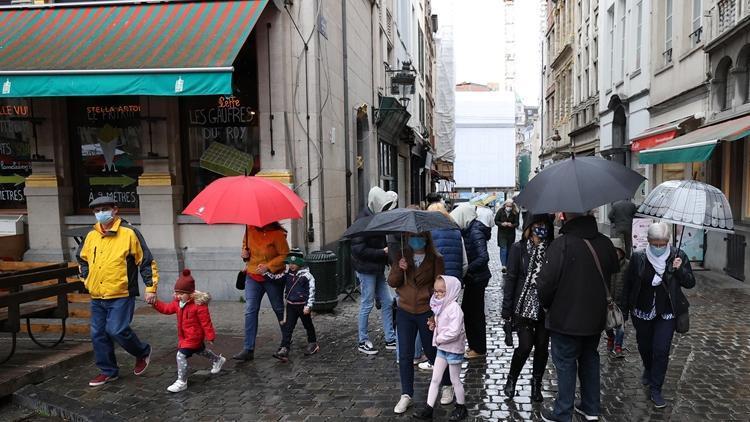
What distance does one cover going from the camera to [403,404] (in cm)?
446

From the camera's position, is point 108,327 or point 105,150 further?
point 105,150

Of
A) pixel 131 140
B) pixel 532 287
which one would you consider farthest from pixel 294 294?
pixel 131 140

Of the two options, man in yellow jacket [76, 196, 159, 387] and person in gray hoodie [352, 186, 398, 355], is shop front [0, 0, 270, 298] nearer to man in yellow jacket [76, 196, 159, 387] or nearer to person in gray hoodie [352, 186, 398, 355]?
man in yellow jacket [76, 196, 159, 387]

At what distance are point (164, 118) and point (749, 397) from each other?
8499 millimetres

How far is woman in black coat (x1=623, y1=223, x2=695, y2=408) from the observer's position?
438 centimetres

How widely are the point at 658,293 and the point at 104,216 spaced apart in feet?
16.9

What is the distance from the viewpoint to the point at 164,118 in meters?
8.62

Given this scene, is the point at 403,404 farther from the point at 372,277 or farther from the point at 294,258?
the point at 294,258

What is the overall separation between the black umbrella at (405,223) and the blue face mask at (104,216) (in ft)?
8.39

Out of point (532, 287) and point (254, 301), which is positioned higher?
point (532, 287)

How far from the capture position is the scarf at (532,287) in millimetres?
4336

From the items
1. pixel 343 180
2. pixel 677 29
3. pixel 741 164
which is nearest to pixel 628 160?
pixel 677 29

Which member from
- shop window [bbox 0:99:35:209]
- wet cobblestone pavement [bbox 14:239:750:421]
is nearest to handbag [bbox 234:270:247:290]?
wet cobblestone pavement [bbox 14:239:750:421]

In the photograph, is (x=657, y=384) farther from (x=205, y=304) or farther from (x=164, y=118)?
(x=164, y=118)
